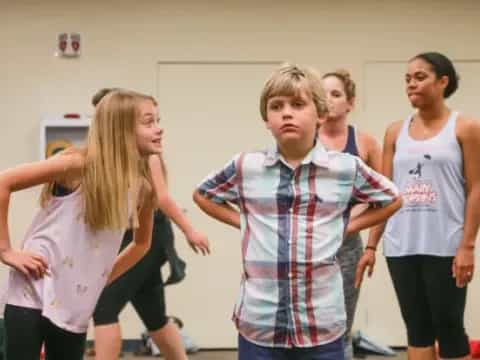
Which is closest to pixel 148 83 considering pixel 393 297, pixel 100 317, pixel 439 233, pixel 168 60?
pixel 168 60

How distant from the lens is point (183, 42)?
607 cm

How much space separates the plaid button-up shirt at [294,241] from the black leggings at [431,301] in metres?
0.94

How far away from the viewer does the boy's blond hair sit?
235cm

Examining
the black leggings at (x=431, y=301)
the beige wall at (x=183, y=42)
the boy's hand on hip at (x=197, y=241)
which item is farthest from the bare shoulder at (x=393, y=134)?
the beige wall at (x=183, y=42)

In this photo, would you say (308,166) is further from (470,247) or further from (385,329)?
(385,329)

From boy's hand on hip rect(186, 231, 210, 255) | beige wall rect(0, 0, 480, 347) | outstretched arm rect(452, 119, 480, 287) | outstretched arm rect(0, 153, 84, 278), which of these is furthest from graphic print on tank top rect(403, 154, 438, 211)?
beige wall rect(0, 0, 480, 347)

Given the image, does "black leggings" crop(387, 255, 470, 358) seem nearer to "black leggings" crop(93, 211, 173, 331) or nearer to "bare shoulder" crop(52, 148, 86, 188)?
"black leggings" crop(93, 211, 173, 331)

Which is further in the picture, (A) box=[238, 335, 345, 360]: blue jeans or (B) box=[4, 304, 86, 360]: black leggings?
(B) box=[4, 304, 86, 360]: black leggings

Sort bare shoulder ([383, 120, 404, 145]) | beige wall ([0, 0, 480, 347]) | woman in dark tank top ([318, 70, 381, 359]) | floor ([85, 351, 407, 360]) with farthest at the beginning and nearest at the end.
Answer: beige wall ([0, 0, 480, 347]) < floor ([85, 351, 407, 360]) < bare shoulder ([383, 120, 404, 145]) < woman in dark tank top ([318, 70, 381, 359])

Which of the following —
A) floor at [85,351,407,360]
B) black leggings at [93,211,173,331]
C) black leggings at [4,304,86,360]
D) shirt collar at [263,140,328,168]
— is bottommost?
floor at [85,351,407,360]

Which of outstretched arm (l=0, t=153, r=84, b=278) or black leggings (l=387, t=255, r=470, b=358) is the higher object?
outstretched arm (l=0, t=153, r=84, b=278)

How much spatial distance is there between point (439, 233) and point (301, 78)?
1135 millimetres

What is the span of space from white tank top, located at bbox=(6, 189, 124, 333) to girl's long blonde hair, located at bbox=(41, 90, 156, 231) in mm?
44

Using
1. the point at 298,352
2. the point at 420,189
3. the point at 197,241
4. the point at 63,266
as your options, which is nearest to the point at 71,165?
the point at 63,266
